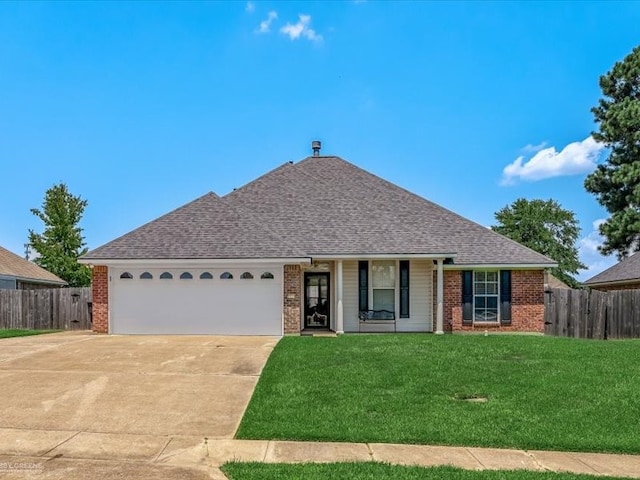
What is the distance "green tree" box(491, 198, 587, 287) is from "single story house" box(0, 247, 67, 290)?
39102 millimetres

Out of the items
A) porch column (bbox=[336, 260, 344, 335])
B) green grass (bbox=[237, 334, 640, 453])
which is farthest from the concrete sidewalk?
porch column (bbox=[336, 260, 344, 335])

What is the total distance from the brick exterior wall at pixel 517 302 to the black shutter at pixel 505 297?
0.11 m

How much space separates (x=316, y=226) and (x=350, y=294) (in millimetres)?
2823

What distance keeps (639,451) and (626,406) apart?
178 centimetres

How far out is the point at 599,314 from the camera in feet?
58.4

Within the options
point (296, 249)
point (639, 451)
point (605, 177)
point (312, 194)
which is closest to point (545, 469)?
point (639, 451)

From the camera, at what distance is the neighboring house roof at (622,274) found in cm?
2366

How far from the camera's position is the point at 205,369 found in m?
10.6

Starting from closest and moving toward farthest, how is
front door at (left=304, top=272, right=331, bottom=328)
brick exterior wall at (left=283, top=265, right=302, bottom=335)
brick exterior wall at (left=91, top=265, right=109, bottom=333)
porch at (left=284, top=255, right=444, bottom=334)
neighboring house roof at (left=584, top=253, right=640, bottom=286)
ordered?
brick exterior wall at (left=283, top=265, right=302, bottom=335) → brick exterior wall at (left=91, top=265, right=109, bottom=333) → porch at (left=284, top=255, right=444, bottom=334) → front door at (left=304, top=272, right=331, bottom=328) → neighboring house roof at (left=584, top=253, right=640, bottom=286)

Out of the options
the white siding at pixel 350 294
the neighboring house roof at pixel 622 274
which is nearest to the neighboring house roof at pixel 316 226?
the white siding at pixel 350 294

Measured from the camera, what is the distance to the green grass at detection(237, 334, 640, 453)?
22.0ft

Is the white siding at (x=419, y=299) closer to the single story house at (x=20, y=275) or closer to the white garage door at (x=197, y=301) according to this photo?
the white garage door at (x=197, y=301)

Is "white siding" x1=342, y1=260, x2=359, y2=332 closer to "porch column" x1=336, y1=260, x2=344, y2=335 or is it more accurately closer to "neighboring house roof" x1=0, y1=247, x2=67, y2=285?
"porch column" x1=336, y1=260, x2=344, y2=335

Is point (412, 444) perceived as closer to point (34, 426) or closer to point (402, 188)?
point (34, 426)
